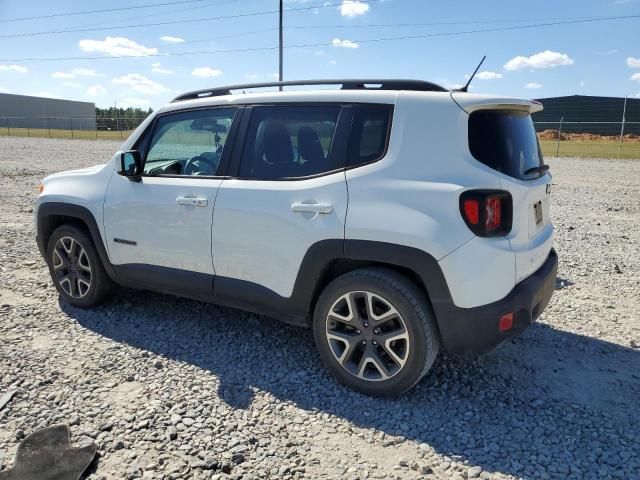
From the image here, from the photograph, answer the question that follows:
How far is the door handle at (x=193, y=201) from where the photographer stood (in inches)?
140

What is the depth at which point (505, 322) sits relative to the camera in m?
2.85

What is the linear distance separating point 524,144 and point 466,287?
1152mm

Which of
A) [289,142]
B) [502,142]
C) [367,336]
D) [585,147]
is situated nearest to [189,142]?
[289,142]

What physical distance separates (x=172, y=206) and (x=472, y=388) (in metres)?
2.47

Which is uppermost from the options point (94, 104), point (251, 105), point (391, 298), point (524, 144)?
point (94, 104)

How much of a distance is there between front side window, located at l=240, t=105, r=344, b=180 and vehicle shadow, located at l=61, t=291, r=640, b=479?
1.36 metres

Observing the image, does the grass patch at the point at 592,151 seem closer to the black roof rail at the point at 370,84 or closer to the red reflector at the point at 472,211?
the black roof rail at the point at 370,84

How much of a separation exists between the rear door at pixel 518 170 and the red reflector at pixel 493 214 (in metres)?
0.11

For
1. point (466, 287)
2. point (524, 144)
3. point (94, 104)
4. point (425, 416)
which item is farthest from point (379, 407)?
point (94, 104)

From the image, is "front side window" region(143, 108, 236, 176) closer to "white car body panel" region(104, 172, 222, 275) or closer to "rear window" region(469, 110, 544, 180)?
"white car body panel" region(104, 172, 222, 275)

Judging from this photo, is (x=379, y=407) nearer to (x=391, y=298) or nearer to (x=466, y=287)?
(x=391, y=298)

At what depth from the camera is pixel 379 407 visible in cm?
308

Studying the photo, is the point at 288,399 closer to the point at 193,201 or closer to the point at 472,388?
the point at 472,388

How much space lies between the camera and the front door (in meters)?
3.66
